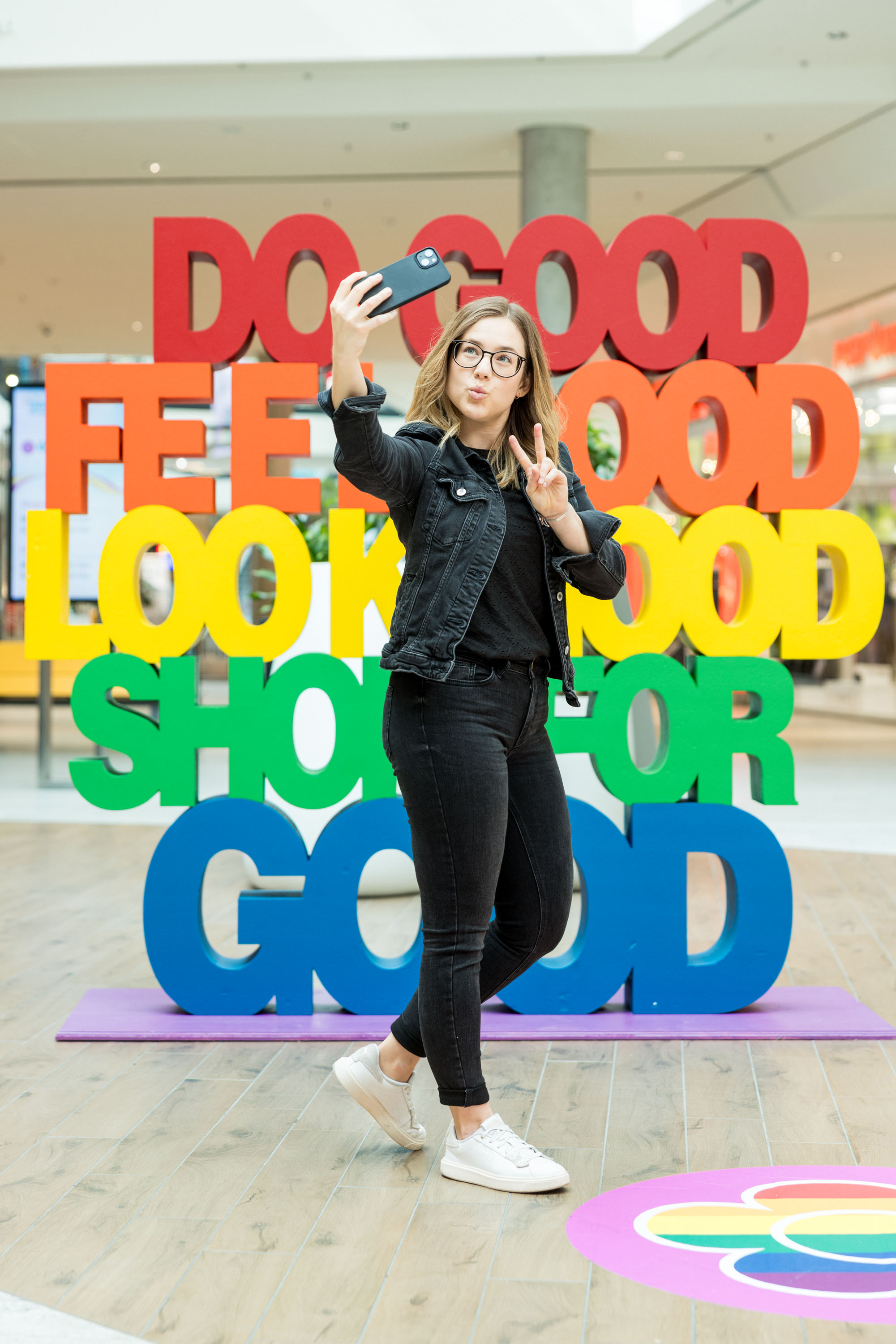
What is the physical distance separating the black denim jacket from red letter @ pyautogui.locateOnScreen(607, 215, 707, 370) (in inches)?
43.3

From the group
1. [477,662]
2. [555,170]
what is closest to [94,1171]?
[477,662]

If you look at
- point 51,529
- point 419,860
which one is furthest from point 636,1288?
point 51,529

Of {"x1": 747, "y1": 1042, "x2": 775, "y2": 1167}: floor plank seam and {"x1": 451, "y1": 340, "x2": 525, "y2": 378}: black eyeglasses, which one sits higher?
{"x1": 451, "y1": 340, "x2": 525, "y2": 378}: black eyeglasses

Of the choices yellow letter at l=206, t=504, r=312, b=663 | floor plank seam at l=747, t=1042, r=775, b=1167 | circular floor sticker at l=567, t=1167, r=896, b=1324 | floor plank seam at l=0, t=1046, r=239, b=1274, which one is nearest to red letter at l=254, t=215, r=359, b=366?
yellow letter at l=206, t=504, r=312, b=663

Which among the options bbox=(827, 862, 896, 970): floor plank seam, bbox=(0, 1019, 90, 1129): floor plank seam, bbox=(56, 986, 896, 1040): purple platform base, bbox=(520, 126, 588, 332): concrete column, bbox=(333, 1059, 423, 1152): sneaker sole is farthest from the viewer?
bbox=(520, 126, 588, 332): concrete column

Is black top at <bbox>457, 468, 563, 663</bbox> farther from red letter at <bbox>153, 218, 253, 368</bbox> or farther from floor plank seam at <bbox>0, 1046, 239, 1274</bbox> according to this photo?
red letter at <bbox>153, 218, 253, 368</bbox>

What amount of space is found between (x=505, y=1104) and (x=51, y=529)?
5.76ft

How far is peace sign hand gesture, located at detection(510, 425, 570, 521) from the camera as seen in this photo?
215 cm

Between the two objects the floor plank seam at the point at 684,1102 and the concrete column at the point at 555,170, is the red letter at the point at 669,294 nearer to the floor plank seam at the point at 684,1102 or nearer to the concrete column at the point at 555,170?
the floor plank seam at the point at 684,1102

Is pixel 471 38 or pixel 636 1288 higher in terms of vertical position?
pixel 471 38

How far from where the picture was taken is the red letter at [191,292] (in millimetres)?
3227

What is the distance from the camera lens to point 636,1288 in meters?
1.93

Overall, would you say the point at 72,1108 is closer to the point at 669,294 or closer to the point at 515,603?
the point at 515,603

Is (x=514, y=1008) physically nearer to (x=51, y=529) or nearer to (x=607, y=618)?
(x=607, y=618)
